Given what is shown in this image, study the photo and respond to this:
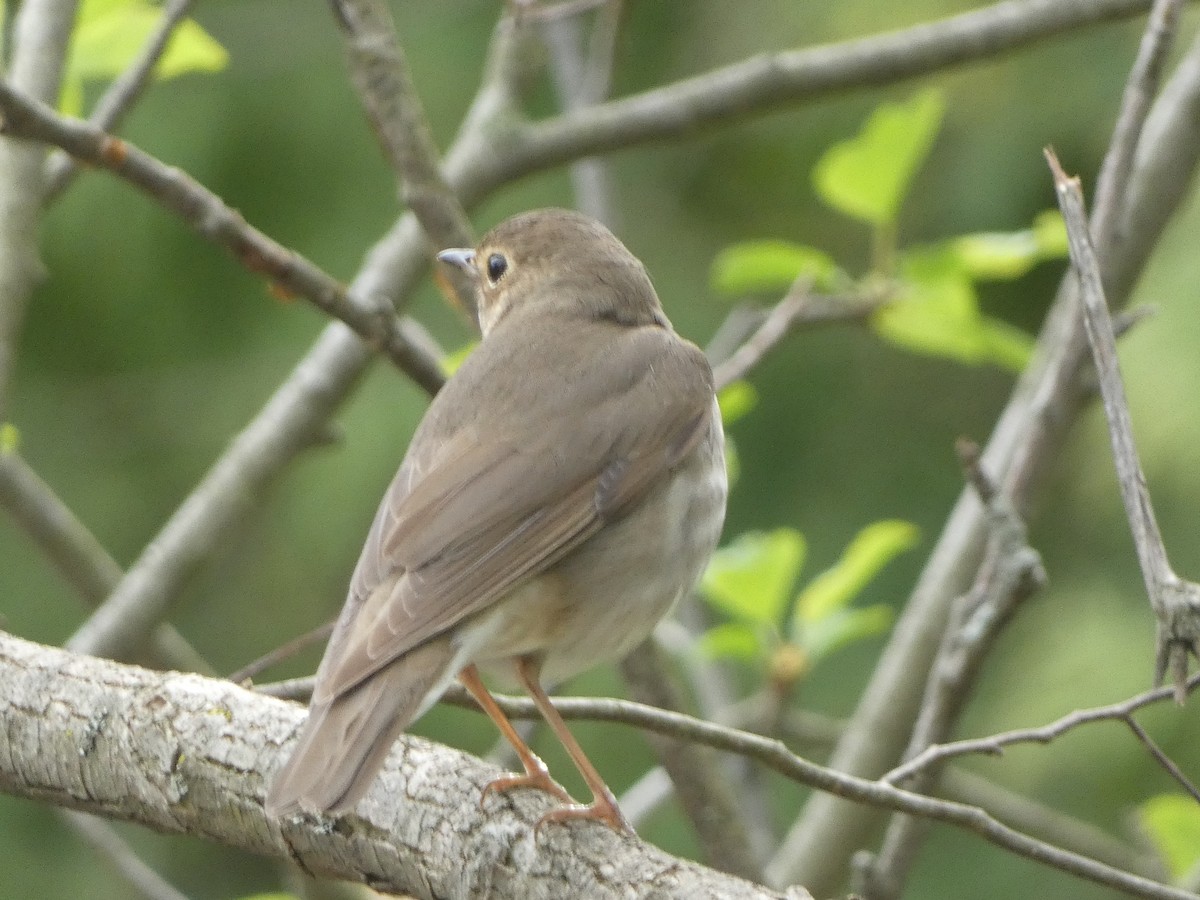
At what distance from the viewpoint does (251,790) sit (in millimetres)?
2879

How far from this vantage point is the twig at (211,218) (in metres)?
3.18

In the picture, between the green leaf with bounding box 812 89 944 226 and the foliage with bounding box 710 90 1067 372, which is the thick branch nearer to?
the foliage with bounding box 710 90 1067 372

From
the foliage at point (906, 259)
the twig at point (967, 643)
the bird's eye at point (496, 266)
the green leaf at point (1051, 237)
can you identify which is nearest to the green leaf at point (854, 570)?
the twig at point (967, 643)

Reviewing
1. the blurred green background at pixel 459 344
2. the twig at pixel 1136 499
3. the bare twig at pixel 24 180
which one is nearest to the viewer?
the twig at pixel 1136 499

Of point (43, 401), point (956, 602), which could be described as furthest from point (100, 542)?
point (956, 602)

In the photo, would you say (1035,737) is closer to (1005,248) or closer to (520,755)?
(520,755)

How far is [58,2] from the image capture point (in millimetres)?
3947

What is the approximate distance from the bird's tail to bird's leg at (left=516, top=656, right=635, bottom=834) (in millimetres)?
270

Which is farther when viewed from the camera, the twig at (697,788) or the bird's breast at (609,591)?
the twig at (697,788)

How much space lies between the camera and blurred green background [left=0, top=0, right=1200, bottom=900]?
20.9 ft

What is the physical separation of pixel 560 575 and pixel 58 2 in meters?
1.88

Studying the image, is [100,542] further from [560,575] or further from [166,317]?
[560,575]

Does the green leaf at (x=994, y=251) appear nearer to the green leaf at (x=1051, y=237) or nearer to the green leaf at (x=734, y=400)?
the green leaf at (x=1051, y=237)

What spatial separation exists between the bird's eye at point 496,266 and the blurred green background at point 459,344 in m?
1.84
